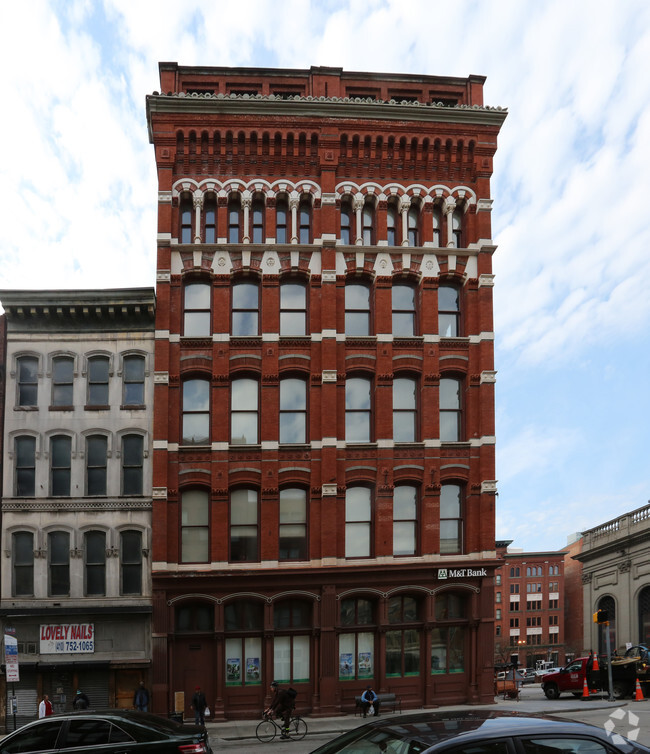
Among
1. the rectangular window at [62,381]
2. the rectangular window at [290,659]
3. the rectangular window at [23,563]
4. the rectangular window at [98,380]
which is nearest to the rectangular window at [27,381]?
the rectangular window at [62,381]

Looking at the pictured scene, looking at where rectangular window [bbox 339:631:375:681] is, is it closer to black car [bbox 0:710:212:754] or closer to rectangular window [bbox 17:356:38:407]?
rectangular window [bbox 17:356:38:407]

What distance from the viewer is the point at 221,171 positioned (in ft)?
108

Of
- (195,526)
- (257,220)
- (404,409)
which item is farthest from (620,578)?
(257,220)

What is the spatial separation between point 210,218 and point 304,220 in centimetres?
380

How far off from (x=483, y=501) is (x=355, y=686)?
850cm

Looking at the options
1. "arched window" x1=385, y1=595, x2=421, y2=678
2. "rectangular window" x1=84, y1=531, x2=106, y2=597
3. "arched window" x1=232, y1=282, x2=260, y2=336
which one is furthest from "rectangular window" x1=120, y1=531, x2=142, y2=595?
"arched window" x1=385, y1=595, x2=421, y2=678

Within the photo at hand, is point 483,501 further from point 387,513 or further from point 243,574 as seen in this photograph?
point 243,574

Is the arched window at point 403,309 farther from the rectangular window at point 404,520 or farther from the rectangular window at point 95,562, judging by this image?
the rectangular window at point 95,562

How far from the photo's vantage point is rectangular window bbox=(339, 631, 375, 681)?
30656 millimetres

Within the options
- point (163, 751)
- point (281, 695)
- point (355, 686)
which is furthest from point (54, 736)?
point (355, 686)

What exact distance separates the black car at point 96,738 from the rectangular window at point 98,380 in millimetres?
19094

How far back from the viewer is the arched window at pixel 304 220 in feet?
109

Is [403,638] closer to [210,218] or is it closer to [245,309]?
[245,309]

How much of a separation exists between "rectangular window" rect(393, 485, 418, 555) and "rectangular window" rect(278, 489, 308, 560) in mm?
3549
